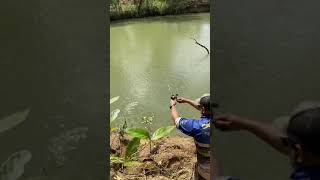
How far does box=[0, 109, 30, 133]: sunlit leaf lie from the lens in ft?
3.27

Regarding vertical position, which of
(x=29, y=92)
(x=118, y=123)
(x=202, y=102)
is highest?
(x=29, y=92)

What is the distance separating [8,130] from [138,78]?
4618 millimetres

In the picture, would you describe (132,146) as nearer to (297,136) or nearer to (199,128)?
(199,128)

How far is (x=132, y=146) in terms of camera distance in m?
2.63

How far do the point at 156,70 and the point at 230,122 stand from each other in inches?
196

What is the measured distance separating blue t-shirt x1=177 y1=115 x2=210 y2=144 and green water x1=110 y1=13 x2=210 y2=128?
194 cm

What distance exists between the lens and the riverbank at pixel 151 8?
1216 centimetres

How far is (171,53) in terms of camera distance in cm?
706

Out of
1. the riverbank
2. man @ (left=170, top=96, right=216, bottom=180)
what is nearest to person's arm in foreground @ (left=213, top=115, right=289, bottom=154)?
man @ (left=170, top=96, right=216, bottom=180)

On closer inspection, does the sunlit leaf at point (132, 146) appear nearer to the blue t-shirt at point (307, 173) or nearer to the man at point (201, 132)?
the man at point (201, 132)

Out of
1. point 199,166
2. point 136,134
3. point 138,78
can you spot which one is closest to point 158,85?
point 138,78

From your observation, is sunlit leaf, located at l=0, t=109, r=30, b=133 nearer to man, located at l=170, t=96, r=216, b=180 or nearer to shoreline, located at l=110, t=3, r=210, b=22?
man, located at l=170, t=96, r=216, b=180

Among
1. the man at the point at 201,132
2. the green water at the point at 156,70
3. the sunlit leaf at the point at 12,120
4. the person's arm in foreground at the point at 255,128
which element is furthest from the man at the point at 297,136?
the green water at the point at 156,70

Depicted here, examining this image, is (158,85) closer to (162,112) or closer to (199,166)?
(162,112)
